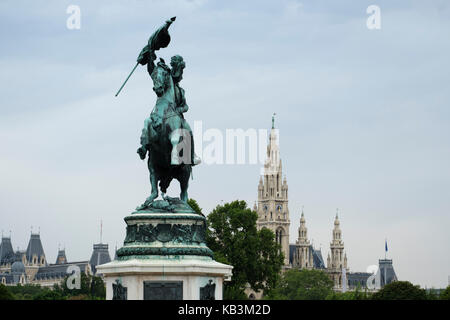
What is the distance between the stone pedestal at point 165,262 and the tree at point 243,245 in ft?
174

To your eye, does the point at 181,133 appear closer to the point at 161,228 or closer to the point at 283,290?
the point at 161,228

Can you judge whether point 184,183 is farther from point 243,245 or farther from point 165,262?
point 243,245

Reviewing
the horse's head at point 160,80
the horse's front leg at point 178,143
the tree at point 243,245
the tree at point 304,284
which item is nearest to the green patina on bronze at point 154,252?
the horse's front leg at point 178,143

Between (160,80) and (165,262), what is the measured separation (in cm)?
488

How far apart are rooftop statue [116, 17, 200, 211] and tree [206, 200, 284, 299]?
52.0m

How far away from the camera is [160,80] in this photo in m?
29.7

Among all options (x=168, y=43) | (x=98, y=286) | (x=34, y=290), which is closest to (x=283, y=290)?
(x=34, y=290)

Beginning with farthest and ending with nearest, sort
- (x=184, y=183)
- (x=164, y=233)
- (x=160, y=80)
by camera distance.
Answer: (x=184, y=183) < (x=160, y=80) < (x=164, y=233)

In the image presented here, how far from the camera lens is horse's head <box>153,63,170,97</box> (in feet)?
97.4

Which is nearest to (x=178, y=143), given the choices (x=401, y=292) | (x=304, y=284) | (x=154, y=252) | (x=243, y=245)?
(x=154, y=252)
